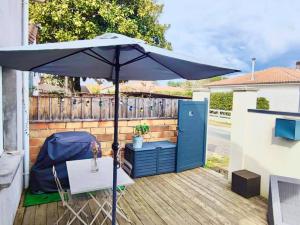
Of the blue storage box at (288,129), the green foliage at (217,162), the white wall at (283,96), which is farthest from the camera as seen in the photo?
the white wall at (283,96)

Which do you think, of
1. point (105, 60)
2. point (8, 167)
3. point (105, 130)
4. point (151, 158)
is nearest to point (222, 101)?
point (151, 158)

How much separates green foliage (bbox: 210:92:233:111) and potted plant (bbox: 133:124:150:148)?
14.0 meters

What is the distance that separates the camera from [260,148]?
4715 mm

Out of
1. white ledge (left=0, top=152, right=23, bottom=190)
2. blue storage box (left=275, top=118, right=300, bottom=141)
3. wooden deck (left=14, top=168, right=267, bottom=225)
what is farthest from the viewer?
blue storage box (left=275, top=118, right=300, bottom=141)

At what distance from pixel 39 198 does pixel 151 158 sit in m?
2.42

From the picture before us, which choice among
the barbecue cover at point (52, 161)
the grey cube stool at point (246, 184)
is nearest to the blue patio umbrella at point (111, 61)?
the barbecue cover at point (52, 161)

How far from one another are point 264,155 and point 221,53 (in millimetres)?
67388

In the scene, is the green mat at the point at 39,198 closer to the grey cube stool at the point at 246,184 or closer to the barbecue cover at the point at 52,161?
the barbecue cover at the point at 52,161

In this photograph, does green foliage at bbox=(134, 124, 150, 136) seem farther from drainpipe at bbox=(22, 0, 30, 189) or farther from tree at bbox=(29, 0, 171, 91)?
tree at bbox=(29, 0, 171, 91)

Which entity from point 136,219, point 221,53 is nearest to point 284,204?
point 136,219

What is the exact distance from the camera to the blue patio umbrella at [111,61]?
1759 mm

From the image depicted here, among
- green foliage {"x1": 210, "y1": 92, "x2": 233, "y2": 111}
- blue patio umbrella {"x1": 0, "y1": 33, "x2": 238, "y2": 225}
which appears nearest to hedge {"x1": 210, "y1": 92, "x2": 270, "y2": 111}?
green foliage {"x1": 210, "y1": 92, "x2": 233, "y2": 111}

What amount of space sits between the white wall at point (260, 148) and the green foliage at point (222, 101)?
45.4 ft

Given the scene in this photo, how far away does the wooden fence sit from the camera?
4918mm
